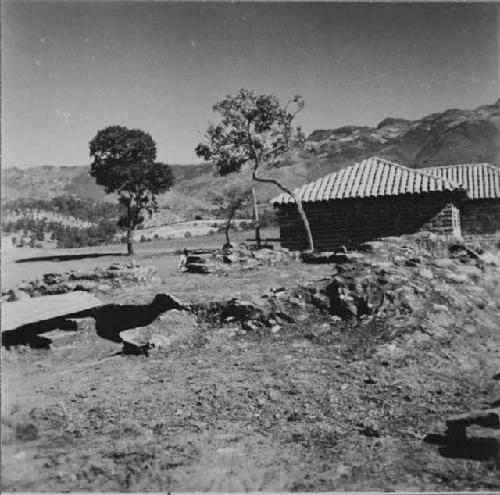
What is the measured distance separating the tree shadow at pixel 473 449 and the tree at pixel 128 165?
2505 centimetres

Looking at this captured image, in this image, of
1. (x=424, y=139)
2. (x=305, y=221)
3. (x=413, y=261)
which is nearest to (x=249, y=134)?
(x=305, y=221)

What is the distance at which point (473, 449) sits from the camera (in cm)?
380

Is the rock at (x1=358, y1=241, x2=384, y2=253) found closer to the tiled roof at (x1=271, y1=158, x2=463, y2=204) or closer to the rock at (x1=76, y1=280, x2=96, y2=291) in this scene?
the tiled roof at (x1=271, y1=158, x2=463, y2=204)

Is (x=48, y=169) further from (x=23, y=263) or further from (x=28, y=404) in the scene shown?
(x=28, y=404)

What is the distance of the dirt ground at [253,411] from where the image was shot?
3723 mm

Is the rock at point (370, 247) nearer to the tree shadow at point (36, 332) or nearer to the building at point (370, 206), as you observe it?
the building at point (370, 206)

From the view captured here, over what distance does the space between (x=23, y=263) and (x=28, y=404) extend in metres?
22.1

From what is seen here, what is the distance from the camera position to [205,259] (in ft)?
47.3

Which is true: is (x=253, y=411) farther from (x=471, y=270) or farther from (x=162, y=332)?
(x=471, y=270)

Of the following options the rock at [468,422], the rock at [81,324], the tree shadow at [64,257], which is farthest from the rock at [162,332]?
the tree shadow at [64,257]

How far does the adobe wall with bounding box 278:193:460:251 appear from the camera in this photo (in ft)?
54.7

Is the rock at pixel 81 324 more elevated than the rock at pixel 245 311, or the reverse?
the rock at pixel 245 311

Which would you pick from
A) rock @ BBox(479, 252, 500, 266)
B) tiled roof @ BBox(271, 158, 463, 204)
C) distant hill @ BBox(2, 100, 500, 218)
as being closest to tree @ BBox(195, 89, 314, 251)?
tiled roof @ BBox(271, 158, 463, 204)

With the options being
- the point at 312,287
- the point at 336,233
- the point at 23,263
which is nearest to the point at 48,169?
the point at 23,263
